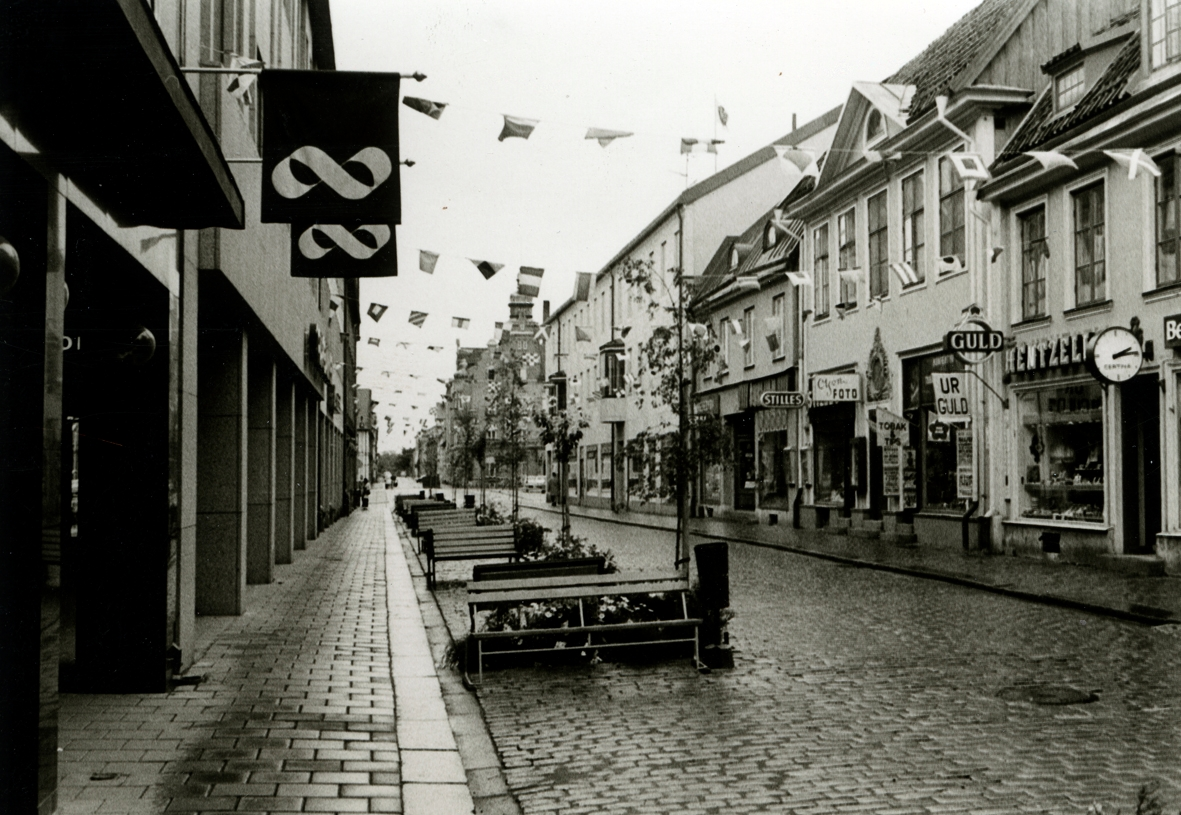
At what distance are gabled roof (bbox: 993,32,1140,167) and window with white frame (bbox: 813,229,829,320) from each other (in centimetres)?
878

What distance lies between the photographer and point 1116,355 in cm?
1641

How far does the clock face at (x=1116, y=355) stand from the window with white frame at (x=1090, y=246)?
199cm

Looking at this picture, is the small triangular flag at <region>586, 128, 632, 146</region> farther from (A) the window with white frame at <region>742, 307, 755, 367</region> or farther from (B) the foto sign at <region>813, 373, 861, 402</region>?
(A) the window with white frame at <region>742, 307, 755, 367</region>

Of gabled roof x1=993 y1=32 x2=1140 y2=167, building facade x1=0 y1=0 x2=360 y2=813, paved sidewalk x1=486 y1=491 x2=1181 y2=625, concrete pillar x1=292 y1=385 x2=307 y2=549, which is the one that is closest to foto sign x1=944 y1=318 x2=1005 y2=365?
gabled roof x1=993 y1=32 x2=1140 y2=167

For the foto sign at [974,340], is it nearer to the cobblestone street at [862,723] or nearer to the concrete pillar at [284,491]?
the cobblestone street at [862,723]

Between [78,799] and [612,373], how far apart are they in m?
47.7

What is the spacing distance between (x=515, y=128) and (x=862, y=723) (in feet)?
20.2

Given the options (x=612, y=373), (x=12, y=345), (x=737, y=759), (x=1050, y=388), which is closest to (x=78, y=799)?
(x=12, y=345)

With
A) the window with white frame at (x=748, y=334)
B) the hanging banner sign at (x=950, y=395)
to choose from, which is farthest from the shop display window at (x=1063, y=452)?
the window with white frame at (x=748, y=334)

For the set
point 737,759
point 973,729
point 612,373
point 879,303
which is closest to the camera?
point 737,759

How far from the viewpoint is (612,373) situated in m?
52.8

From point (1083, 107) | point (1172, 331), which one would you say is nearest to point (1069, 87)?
point (1083, 107)

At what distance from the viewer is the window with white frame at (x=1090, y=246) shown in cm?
1842

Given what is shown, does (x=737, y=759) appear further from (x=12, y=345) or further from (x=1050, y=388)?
(x=1050, y=388)
